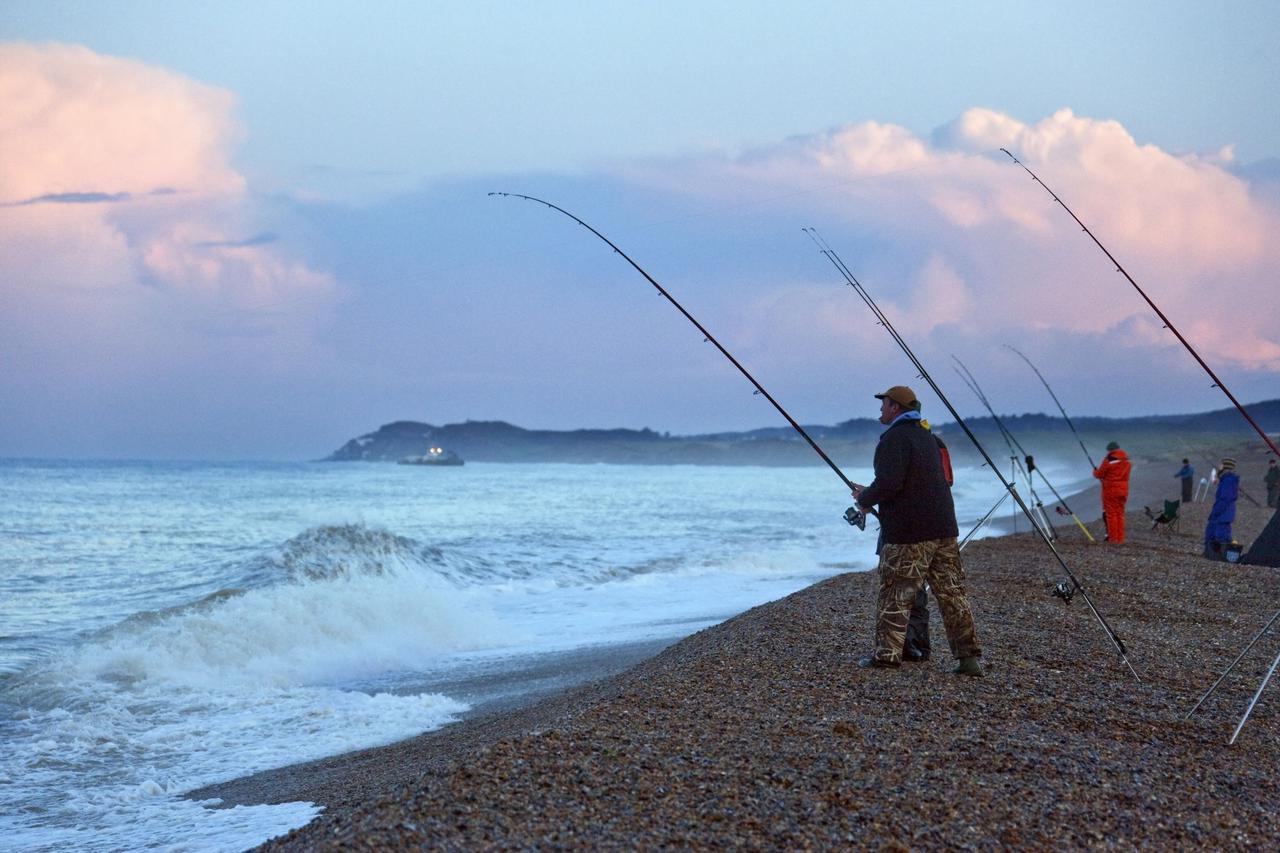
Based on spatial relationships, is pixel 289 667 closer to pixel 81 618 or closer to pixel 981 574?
pixel 81 618

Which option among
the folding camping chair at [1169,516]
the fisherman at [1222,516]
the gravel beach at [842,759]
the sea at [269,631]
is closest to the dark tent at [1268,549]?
the fisherman at [1222,516]

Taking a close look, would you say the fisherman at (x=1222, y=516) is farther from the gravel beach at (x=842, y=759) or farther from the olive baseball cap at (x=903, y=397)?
the olive baseball cap at (x=903, y=397)

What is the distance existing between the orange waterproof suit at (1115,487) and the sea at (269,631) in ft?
13.9

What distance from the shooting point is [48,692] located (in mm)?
9172

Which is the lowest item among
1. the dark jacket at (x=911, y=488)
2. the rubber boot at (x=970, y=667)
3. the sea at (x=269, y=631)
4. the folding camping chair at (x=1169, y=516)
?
the sea at (x=269, y=631)

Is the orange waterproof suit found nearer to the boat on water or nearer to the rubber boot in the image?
the rubber boot

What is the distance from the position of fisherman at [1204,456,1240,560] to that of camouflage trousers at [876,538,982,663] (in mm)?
9103

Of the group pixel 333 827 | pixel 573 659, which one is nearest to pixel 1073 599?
pixel 573 659

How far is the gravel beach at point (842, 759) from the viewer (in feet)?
12.8

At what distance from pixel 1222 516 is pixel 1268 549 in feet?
2.59

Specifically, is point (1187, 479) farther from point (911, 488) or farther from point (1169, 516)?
point (911, 488)

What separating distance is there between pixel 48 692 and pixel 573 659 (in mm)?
4373

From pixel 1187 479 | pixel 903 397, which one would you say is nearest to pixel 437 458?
pixel 1187 479

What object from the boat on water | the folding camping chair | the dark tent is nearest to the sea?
Answer: the folding camping chair
